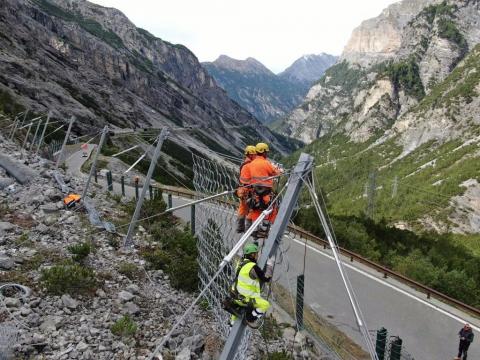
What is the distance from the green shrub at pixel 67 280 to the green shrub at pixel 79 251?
0.61 metres

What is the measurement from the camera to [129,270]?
9.71 m

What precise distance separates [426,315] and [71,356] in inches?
441

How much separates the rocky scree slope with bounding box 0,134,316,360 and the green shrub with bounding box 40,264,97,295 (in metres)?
0.02

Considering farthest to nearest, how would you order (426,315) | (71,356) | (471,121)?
(471,121)
(426,315)
(71,356)

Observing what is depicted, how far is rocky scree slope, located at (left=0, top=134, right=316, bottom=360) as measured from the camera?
6941 millimetres

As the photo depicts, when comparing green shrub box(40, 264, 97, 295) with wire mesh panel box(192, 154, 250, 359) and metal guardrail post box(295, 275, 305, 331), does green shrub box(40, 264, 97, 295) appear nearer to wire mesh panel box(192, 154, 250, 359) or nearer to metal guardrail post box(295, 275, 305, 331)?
wire mesh panel box(192, 154, 250, 359)

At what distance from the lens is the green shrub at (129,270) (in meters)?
9.60

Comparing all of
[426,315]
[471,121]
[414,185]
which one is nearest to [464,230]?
[414,185]

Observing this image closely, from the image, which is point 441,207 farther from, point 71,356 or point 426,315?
point 71,356

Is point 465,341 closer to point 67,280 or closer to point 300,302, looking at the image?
point 300,302

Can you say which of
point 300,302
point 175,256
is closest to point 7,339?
point 175,256

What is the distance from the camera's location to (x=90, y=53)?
531 ft

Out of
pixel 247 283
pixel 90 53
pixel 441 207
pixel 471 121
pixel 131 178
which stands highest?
pixel 471 121

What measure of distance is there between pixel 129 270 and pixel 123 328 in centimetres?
231
